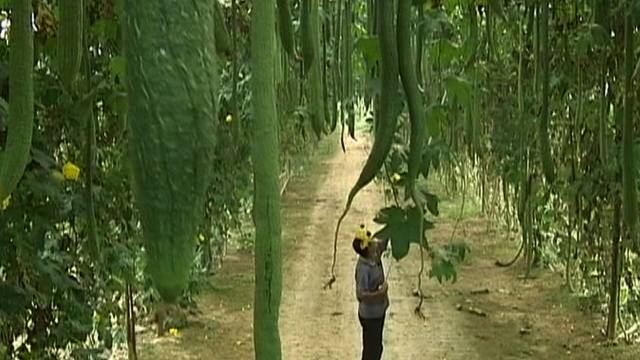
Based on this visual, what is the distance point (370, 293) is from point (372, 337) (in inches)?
10.9

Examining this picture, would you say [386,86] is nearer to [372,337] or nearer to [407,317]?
[372,337]

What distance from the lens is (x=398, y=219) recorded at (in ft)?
7.69

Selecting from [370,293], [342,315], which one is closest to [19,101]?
[370,293]

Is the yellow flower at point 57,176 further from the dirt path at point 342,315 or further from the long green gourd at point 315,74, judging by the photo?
the dirt path at point 342,315

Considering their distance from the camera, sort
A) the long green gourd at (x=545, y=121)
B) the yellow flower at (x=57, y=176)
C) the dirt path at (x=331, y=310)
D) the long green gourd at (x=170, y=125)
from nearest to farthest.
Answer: the long green gourd at (x=170, y=125)
the long green gourd at (x=545, y=121)
the yellow flower at (x=57, y=176)
the dirt path at (x=331, y=310)

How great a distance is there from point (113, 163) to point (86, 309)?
731mm

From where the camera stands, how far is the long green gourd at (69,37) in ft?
2.58

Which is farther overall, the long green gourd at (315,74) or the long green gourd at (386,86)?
the long green gourd at (315,74)

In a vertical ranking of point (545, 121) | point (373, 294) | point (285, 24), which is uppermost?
point (285, 24)

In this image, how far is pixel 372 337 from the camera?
631 centimetres

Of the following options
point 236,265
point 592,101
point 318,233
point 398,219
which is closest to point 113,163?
point 398,219

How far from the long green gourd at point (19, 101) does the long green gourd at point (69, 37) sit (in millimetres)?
50

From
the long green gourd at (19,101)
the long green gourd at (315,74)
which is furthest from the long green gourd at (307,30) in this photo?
the long green gourd at (19,101)

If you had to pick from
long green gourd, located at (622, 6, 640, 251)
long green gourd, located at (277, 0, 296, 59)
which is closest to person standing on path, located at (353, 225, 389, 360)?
long green gourd, located at (622, 6, 640, 251)
